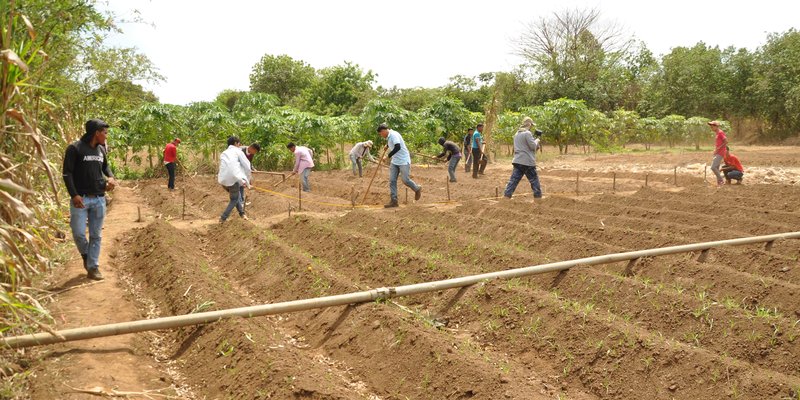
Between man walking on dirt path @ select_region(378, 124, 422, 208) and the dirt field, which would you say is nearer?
the dirt field

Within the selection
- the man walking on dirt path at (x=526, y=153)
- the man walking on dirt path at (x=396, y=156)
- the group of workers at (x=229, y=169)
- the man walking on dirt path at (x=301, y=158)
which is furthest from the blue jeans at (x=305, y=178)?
the man walking on dirt path at (x=526, y=153)

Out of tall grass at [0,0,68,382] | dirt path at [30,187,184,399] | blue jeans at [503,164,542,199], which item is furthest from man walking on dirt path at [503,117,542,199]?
tall grass at [0,0,68,382]

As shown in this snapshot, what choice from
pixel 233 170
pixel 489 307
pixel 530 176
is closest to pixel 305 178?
pixel 233 170

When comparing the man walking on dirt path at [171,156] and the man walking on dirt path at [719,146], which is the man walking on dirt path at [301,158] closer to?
the man walking on dirt path at [171,156]

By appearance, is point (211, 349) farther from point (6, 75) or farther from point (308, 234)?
point (308, 234)

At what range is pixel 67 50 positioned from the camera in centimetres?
982

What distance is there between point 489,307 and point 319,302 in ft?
4.92

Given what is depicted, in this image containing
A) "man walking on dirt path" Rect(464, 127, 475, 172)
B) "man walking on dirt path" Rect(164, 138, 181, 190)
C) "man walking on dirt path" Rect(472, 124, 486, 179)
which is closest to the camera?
"man walking on dirt path" Rect(164, 138, 181, 190)

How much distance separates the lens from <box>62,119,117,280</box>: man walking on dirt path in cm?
622

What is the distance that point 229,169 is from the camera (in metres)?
9.59

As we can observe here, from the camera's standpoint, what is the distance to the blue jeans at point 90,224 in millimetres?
6375

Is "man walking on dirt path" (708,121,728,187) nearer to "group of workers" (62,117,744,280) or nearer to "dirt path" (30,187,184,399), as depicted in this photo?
"group of workers" (62,117,744,280)

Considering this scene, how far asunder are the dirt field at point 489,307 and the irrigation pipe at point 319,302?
0.11 m

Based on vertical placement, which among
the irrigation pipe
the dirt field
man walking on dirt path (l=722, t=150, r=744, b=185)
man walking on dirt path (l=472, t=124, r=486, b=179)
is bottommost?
the dirt field
